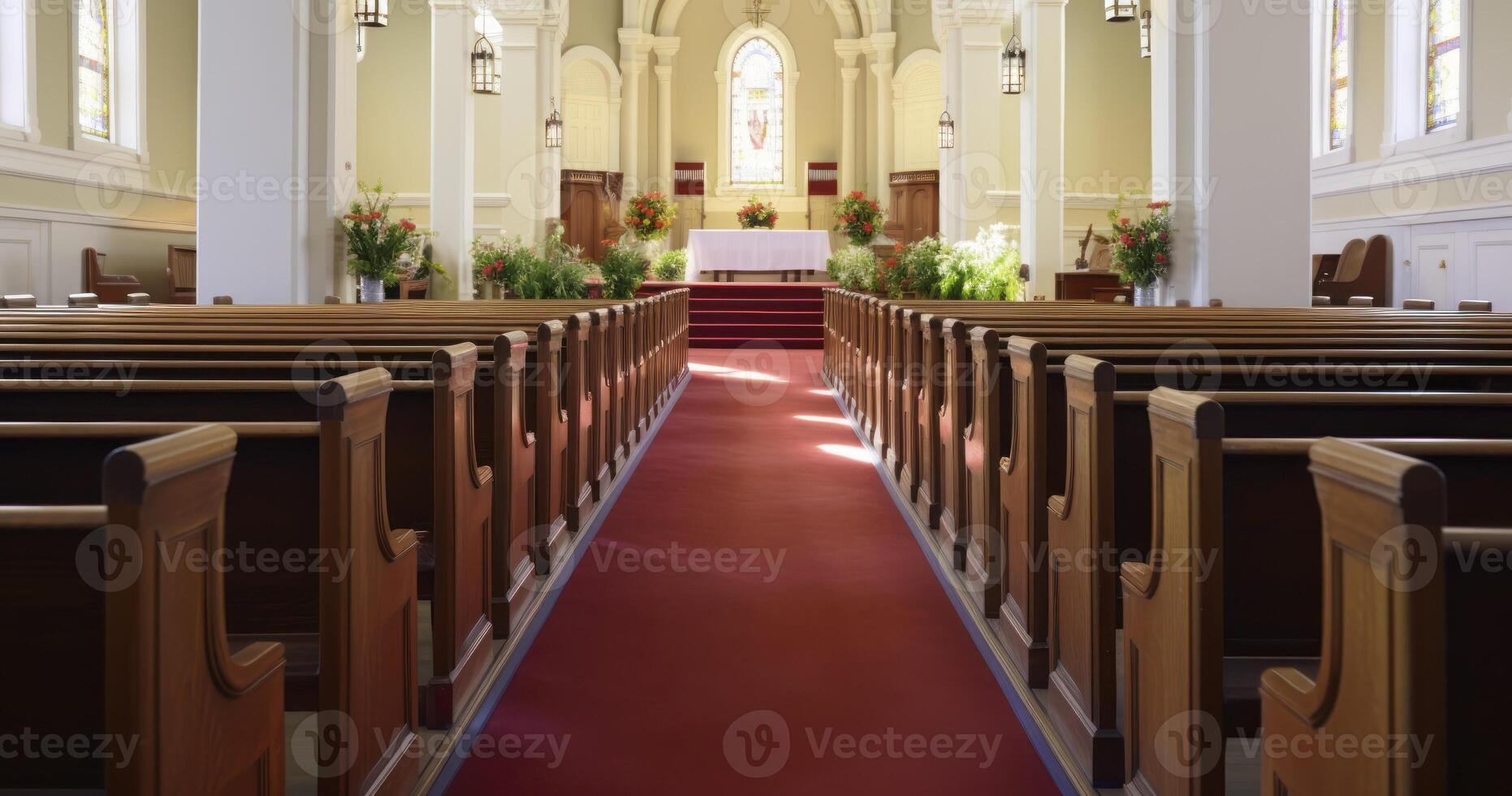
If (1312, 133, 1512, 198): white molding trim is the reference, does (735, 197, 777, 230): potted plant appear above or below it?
above

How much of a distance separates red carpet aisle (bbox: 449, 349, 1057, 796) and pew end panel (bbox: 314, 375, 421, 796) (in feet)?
0.88

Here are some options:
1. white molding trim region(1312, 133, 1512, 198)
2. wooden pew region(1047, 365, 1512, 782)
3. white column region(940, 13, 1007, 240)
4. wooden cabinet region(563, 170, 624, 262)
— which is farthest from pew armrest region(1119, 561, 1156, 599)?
wooden cabinet region(563, 170, 624, 262)

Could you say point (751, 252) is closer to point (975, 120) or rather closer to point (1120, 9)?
point (975, 120)

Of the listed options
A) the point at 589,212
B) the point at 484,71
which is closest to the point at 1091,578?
the point at 484,71

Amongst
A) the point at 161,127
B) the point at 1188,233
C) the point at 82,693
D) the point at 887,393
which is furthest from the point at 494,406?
the point at 161,127

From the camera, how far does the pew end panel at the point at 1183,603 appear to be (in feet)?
6.07

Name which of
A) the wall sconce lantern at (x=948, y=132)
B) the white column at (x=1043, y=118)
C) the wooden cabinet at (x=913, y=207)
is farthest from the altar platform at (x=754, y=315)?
the white column at (x=1043, y=118)

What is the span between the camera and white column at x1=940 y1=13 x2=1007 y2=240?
43.8 ft

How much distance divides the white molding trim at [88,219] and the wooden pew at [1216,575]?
35.8ft

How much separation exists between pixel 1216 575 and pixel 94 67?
13.3 metres

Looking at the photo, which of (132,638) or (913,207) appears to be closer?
(132,638)

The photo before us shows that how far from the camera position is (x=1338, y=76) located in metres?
13.4

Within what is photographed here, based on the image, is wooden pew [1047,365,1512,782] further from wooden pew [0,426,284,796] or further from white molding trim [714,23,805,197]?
white molding trim [714,23,805,197]

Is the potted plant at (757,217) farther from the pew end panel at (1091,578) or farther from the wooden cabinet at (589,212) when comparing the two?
the pew end panel at (1091,578)
